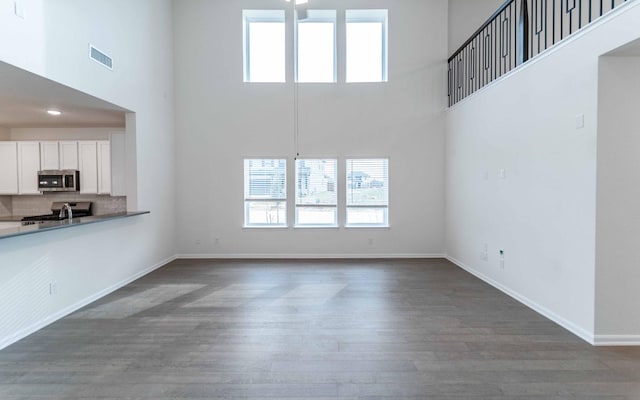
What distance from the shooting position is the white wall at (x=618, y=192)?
2.80 metres

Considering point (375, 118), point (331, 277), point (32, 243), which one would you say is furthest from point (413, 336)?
point (375, 118)

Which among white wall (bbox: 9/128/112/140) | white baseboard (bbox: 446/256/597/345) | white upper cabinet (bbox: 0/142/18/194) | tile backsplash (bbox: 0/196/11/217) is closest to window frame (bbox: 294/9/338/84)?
white wall (bbox: 9/128/112/140)

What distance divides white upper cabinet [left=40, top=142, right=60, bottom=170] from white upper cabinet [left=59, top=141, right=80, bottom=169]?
9 centimetres

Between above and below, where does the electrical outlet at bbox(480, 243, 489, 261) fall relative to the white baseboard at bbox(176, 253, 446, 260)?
above

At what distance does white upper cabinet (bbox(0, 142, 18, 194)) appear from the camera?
5715 millimetres

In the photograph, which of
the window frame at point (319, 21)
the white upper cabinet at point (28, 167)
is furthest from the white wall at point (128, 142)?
the window frame at point (319, 21)

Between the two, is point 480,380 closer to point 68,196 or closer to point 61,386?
point 61,386

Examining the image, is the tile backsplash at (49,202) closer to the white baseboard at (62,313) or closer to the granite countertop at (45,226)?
the white baseboard at (62,313)

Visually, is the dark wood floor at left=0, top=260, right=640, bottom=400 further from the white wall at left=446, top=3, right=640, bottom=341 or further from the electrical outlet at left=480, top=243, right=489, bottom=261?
the electrical outlet at left=480, top=243, right=489, bottom=261

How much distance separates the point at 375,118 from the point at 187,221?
431cm

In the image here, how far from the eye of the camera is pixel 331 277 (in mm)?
5051

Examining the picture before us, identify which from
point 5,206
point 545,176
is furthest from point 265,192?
point 5,206

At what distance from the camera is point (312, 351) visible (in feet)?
9.16

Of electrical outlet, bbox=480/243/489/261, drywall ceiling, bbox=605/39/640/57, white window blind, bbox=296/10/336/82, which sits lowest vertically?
electrical outlet, bbox=480/243/489/261
